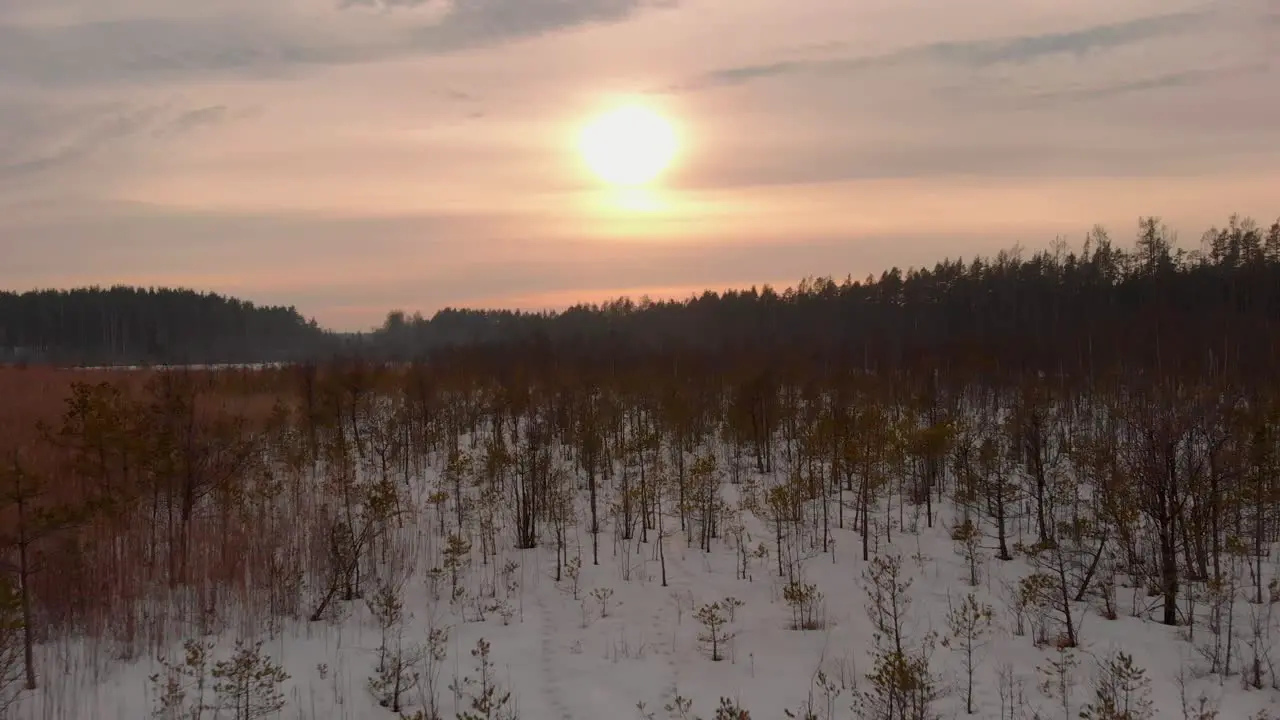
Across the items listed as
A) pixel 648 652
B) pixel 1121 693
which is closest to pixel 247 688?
pixel 648 652

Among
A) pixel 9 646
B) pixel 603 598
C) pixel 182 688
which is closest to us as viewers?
pixel 182 688

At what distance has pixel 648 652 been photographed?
8.84 metres

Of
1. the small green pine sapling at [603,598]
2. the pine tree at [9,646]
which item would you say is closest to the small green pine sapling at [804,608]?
the small green pine sapling at [603,598]

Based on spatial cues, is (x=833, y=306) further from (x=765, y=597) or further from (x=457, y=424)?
(x=765, y=597)

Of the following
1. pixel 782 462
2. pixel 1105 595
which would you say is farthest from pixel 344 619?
pixel 782 462

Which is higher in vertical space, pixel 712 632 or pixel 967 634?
pixel 712 632

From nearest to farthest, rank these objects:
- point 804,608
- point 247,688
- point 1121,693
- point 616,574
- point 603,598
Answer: point 247,688
point 1121,693
point 804,608
point 603,598
point 616,574

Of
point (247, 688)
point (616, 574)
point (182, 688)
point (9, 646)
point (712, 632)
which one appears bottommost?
point (616, 574)

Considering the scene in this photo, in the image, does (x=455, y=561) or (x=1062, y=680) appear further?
(x=455, y=561)

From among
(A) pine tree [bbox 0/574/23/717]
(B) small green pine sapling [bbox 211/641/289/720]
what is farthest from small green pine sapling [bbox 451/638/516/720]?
(A) pine tree [bbox 0/574/23/717]

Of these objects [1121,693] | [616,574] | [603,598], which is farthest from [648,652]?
[1121,693]

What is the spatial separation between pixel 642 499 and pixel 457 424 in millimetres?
15301

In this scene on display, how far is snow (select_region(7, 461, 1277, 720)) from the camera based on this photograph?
7188mm

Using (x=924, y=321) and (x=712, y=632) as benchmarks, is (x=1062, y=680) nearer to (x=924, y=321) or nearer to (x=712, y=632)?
(x=712, y=632)
